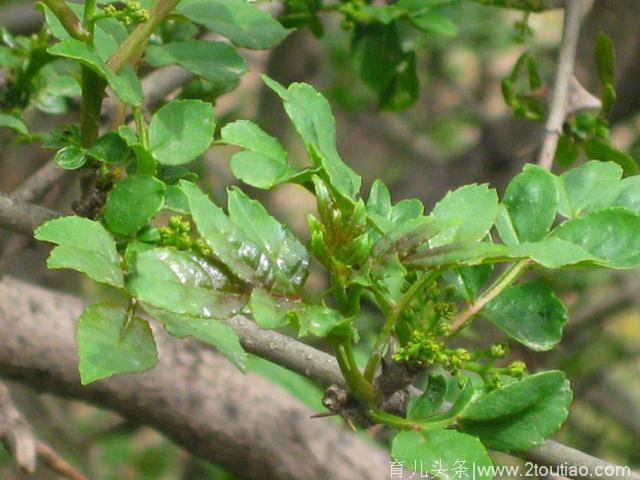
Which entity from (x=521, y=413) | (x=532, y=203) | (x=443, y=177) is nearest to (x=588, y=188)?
(x=532, y=203)

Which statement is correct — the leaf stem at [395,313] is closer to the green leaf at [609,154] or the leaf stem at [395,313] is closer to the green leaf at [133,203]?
the green leaf at [133,203]

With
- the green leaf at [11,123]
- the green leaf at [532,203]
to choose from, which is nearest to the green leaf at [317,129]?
the green leaf at [532,203]

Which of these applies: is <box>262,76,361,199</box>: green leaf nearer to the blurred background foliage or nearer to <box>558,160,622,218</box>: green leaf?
<box>558,160,622,218</box>: green leaf

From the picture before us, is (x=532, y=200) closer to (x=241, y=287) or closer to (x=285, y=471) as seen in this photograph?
(x=241, y=287)

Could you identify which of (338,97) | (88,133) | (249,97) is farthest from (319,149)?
(249,97)

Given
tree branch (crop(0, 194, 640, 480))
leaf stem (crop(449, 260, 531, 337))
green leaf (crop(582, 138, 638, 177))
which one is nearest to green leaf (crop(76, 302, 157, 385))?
tree branch (crop(0, 194, 640, 480))

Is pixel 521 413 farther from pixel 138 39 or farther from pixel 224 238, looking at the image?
pixel 138 39
